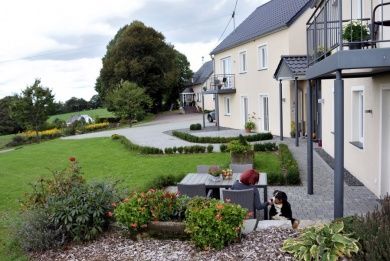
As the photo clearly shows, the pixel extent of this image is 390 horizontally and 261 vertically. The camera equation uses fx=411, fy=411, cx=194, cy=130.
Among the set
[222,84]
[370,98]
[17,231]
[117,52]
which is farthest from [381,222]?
[117,52]

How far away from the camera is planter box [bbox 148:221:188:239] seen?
573 centimetres

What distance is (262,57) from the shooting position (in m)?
24.3

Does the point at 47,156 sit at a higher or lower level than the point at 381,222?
lower

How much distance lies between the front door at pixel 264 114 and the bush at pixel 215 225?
19.4 meters

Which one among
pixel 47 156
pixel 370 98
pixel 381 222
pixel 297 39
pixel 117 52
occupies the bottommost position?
pixel 47 156

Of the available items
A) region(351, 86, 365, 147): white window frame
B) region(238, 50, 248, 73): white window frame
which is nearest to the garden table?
region(351, 86, 365, 147): white window frame

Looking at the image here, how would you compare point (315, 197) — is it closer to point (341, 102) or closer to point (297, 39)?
point (341, 102)

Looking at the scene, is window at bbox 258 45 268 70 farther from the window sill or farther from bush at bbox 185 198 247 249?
bush at bbox 185 198 247 249

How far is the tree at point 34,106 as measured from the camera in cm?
3578

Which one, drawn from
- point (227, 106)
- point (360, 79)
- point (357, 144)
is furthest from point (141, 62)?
point (360, 79)

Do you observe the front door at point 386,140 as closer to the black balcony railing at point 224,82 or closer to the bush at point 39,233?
the bush at point 39,233

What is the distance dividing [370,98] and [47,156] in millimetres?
17327

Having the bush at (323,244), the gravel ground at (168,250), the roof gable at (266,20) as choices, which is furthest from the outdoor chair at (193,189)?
the roof gable at (266,20)

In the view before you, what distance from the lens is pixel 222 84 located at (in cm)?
2980
